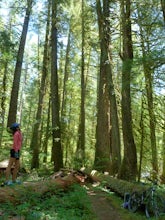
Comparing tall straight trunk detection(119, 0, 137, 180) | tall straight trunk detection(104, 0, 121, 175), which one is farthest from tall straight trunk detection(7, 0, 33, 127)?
tall straight trunk detection(119, 0, 137, 180)

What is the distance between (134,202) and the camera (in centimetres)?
749

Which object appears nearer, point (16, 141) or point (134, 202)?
point (134, 202)

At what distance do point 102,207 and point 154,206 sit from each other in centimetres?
146

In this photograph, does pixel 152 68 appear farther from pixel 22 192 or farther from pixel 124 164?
pixel 22 192

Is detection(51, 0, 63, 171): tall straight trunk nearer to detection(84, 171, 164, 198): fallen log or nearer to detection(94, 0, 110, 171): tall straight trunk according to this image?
detection(94, 0, 110, 171): tall straight trunk

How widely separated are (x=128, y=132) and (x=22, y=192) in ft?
18.9

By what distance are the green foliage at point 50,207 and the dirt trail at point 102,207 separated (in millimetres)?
204

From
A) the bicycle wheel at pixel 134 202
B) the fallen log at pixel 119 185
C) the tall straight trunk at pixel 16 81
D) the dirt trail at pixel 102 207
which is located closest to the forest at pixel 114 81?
the tall straight trunk at pixel 16 81

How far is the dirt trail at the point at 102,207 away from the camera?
6836mm

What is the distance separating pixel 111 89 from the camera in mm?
12109

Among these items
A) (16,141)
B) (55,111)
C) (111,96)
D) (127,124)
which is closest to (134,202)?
(16,141)

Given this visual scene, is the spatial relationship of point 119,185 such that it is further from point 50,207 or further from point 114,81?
point 114,81

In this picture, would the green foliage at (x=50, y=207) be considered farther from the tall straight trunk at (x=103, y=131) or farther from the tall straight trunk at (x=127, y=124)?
the tall straight trunk at (x=103, y=131)

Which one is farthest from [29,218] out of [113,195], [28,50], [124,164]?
[28,50]
